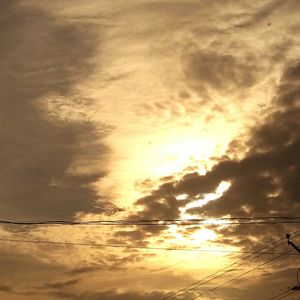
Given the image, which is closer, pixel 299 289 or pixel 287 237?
pixel 287 237

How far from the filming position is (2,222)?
2512 cm

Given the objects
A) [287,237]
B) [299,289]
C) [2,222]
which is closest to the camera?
[2,222]

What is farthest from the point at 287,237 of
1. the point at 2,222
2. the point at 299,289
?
the point at 2,222

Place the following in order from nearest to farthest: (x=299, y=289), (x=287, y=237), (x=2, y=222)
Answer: (x=2, y=222) → (x=287, y=237) → (x=299, y=289)

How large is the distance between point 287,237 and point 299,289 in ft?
33.0

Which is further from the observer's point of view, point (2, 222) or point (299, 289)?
point (299, 289)

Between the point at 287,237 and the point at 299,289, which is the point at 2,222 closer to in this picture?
the point at 287,237

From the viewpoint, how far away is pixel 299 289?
34.9 m

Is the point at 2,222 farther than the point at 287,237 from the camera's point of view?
No

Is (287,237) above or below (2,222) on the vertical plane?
below

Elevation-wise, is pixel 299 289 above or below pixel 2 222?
below

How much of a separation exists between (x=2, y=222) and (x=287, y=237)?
15739 mm
